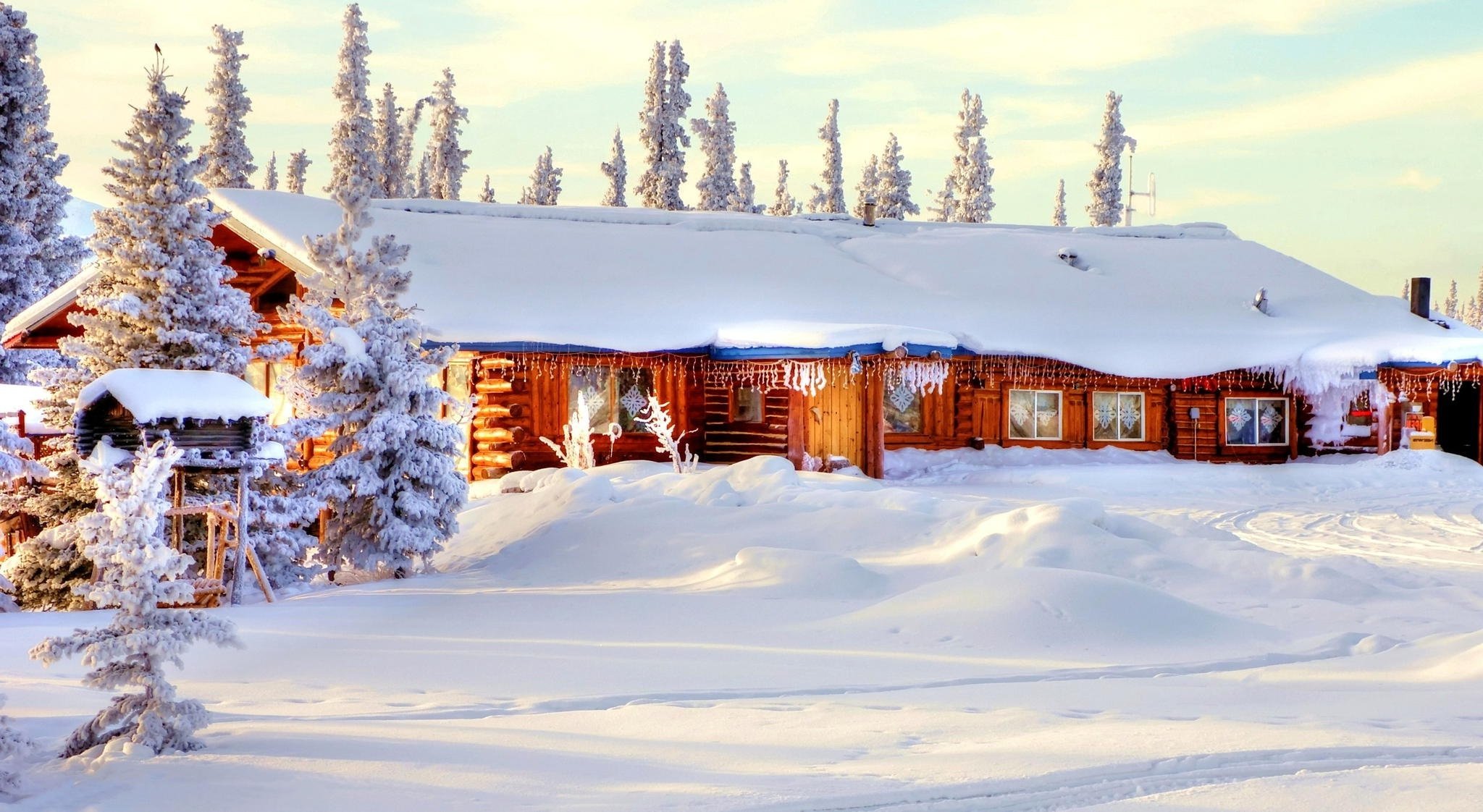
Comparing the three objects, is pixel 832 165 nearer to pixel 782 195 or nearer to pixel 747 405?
pixel 782 195

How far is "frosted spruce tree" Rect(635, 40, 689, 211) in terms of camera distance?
168 ft

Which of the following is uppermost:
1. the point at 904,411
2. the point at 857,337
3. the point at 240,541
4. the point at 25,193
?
the point at 25,193

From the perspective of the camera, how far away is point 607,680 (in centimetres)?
847

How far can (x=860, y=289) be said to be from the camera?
27719 millimetres

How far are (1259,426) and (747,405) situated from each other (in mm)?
11299

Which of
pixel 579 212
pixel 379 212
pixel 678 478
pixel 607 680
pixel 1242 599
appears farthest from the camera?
pixel 579 212

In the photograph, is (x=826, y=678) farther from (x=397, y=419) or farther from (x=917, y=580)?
(x=397, y=419)

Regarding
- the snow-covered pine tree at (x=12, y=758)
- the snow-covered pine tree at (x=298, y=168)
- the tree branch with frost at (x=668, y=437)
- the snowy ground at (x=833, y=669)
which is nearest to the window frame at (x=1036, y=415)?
the tree branch with frost at (x=668, y=437)

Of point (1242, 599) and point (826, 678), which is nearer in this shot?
point (826, 678)

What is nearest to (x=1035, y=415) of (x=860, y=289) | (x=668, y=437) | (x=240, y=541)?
(x=860, y=289)

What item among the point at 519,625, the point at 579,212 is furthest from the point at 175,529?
the point at 579,212

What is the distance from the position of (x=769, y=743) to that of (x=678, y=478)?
10455 mm

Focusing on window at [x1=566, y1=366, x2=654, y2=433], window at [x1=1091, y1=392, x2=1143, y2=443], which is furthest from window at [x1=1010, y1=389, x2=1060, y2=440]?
window at [x1=566, y1=366, x2=654, y2=433]

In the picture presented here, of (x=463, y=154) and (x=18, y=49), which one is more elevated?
(x=463, y=154)
